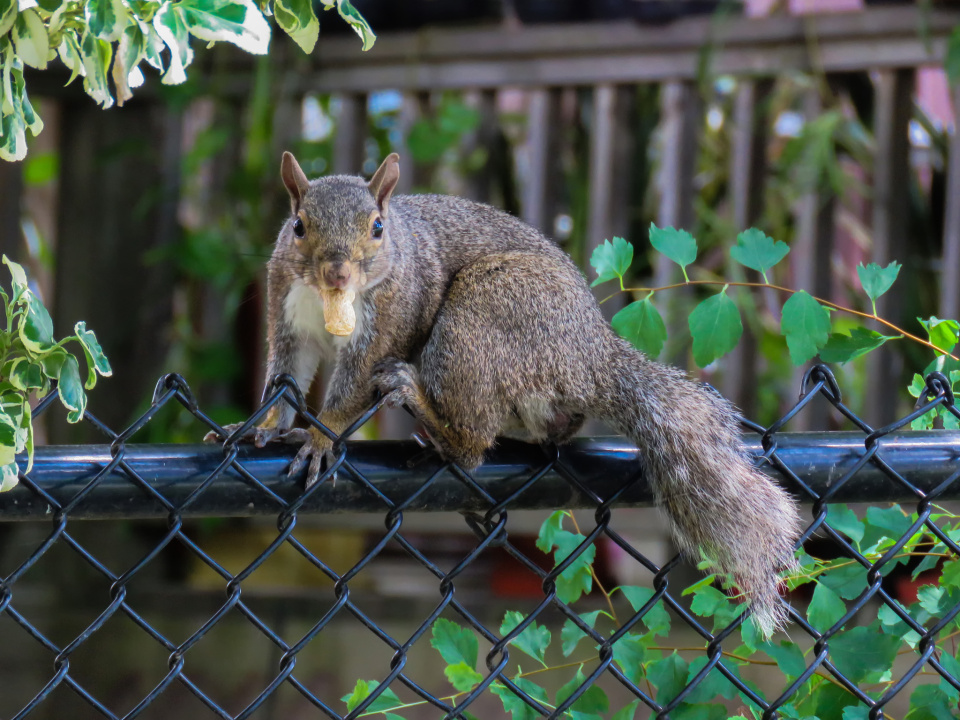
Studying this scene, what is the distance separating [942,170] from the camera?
300cm

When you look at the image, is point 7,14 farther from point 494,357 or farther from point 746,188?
point 746,188

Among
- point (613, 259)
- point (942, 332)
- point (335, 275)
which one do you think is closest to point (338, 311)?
point (335, 275)

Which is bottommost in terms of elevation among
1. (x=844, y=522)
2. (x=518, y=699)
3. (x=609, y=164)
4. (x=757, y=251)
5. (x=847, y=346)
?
(x=518, y=699)

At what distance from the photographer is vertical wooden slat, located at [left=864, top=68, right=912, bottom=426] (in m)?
2.53

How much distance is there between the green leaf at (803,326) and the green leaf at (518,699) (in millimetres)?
450

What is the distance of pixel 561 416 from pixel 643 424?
23 centimetres

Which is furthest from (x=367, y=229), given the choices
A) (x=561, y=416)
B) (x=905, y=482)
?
(x=905, y=482)

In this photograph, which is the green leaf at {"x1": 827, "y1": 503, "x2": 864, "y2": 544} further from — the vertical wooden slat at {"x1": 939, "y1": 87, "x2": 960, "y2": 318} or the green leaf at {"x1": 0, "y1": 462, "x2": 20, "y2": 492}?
the vertical wooden slat at {"x1": 939, "y1": 87, "x2": 960, "y2": 318}

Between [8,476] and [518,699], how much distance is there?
1.81 ft

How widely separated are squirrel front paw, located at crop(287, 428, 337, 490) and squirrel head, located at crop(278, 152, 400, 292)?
39 cm

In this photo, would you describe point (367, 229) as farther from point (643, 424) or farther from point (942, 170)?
point (942, 170)

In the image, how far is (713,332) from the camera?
116 centimetres

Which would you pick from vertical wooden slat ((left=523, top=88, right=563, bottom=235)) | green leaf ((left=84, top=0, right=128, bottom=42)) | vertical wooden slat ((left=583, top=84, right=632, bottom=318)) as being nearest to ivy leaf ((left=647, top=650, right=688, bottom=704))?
green leaf ((left=84, top=0, right=128, bottom=42))

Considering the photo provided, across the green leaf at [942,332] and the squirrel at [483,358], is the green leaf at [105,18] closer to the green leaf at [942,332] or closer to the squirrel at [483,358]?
the squirrel at [483,358]
